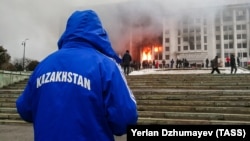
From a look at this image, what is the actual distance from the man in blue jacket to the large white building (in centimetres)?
7036

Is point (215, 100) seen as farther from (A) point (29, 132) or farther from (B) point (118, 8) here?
(B) point (118, 8)

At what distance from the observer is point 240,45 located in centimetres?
7081

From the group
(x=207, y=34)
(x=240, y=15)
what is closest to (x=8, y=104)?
(x=207, y=34)

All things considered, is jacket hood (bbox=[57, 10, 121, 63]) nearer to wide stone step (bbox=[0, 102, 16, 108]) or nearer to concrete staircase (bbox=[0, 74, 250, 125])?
concrete staircase (bbox=[0, 74, 250, 125])

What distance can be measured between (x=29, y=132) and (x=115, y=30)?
6758 centimetres

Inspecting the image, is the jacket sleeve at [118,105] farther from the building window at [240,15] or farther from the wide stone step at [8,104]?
the building window at [240,15]

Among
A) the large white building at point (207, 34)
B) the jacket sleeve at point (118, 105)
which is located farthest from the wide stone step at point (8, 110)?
the large white building at point (207, 34)

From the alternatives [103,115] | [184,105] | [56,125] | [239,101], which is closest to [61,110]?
[56,125]

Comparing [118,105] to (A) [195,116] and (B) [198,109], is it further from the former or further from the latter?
(B) [198,109]

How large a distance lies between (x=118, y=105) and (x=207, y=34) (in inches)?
2937

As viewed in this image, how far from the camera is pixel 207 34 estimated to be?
72.5 metres

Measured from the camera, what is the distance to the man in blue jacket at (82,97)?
4.60 feet

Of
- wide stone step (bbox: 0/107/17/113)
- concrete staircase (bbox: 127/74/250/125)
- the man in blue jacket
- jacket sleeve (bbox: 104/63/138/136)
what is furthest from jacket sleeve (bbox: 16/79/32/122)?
wide stone step (bbox: 0/107/17/113)

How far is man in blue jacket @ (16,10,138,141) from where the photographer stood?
55.2 inches
